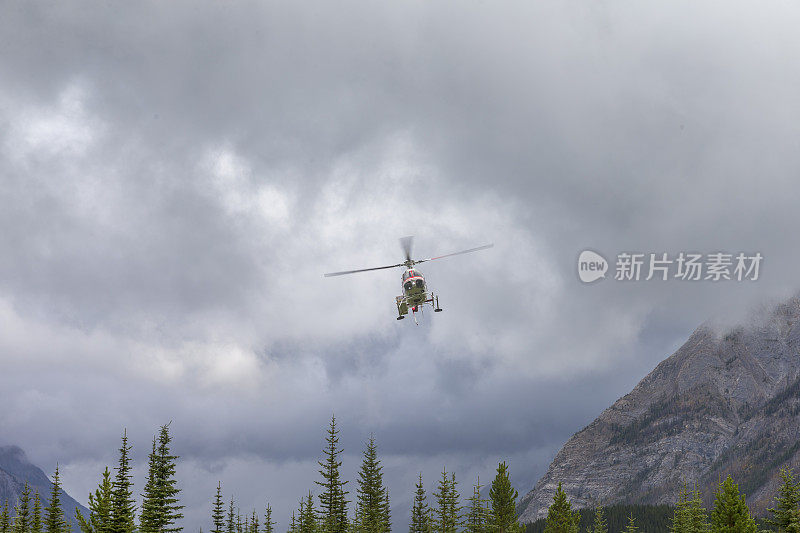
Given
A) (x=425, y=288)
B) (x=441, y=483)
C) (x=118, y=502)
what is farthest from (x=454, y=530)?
(x=118, y=502)

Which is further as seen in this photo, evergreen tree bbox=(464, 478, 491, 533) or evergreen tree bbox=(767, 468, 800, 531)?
evergreen tree bbox=(464, 478, 491, 533)

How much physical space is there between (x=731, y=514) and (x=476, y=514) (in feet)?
81.4

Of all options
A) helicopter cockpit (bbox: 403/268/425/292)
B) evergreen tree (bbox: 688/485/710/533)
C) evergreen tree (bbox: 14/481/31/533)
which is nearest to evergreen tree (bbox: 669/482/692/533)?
evergreen tree (bbox: 688/485/710/533)

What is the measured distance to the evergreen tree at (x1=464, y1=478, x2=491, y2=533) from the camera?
201 ft

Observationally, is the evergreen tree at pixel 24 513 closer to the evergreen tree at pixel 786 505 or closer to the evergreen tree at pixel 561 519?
the evergreen tree at pixel 561 519

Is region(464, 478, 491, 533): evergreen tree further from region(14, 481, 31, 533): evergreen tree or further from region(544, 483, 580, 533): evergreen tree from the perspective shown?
region(14, 481, 31, 533): evergreen tree

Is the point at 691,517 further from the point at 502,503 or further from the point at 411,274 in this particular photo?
the point at 411,274

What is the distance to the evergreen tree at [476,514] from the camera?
61.3 m

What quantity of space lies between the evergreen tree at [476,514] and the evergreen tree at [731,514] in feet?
68.8

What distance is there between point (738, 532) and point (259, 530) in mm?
69441

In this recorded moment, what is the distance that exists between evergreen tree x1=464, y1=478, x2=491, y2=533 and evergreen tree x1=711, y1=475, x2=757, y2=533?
21.0m

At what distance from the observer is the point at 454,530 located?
7425 cm

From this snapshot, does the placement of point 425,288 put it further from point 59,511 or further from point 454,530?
point 59,511

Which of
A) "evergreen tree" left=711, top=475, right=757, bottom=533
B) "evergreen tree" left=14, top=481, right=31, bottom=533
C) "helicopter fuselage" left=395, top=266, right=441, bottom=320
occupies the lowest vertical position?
"evergreen tree" left=711, top=475, right=757, bottom=533
